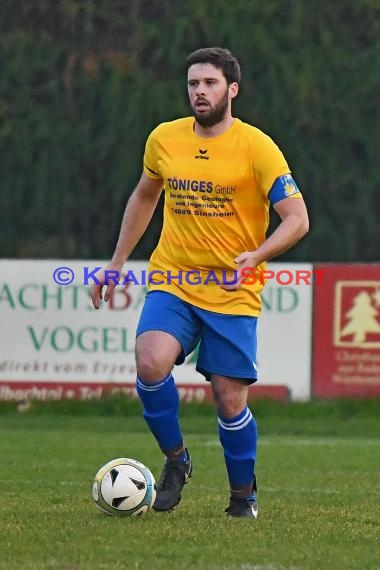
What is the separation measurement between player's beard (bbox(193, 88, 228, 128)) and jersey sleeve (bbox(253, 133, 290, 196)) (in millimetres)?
204

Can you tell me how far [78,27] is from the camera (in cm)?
1898

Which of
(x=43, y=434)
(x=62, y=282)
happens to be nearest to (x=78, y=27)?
(x=62, y=282)

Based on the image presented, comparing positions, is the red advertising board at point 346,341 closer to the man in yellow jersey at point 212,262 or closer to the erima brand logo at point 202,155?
the man in yellow jersey at point 212,262

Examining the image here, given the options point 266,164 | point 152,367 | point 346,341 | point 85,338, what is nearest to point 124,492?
point 152,367

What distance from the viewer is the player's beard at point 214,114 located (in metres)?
7.04

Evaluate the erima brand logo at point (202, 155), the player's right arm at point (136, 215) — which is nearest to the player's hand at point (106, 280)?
A: the player's right arm at point (136, 215)

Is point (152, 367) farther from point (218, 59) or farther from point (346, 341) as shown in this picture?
point (346, 341)

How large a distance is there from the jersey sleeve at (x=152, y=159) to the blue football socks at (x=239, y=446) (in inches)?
47.5

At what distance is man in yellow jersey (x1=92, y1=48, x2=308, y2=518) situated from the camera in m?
7.01

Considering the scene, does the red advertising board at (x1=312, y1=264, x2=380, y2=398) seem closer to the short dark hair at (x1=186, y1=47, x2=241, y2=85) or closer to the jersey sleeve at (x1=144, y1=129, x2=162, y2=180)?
the jersey sleeve at (x1=144, y1=129, x2=162, y2=180)

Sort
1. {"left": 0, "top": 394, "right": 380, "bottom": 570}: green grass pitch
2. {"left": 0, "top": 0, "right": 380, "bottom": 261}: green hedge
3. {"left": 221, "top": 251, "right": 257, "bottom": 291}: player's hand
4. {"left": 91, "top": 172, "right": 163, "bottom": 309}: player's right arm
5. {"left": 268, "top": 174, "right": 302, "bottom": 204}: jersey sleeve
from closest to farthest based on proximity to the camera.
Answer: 1. {"left": 0, "top": 394, "right": 380, "bottom": 570}: green grass pitch
2. {"left": 221, "top": 251, "right": 257, "bottom": 291}: player's hand
3. {"left": 268, "top": 174, "right": 302, "bottom": 204}: jersey sleeve
4. {"left": 91, "top": 172, "right": 163, "bottom": 309}: player's right arm
5. {"left": 0, "top": 0, "right": 380, "bottom": 261}: green hedge

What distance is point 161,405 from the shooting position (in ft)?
23.3

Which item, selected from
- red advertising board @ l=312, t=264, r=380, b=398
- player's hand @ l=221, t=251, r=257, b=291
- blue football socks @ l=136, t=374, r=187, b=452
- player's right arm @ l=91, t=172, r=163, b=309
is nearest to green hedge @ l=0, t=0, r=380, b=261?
red advertising board @ l=312, t=264, r=380, b=398

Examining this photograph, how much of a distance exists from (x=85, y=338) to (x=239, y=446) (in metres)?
7.77
